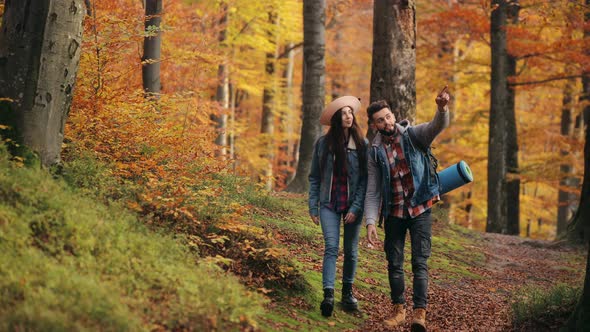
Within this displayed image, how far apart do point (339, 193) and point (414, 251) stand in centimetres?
94

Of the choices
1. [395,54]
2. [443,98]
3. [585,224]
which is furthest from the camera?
[585,224]

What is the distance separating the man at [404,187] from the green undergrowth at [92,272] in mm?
1786

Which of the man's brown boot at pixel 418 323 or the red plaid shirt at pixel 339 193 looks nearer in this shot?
the man's brown boot at pixel 418 323

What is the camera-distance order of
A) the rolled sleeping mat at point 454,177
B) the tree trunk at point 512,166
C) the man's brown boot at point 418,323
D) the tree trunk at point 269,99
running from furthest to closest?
the tree trunk at point 269,99
the tree trunk at point 512,166
the rolled sleeping mat at point 454,177
the man's brown boot at point 418,323

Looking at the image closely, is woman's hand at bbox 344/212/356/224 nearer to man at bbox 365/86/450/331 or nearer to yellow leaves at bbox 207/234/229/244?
man at bbox 365/86/450/331

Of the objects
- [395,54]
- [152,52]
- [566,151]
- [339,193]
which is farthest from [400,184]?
[566,151]

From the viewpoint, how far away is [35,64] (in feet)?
20.6

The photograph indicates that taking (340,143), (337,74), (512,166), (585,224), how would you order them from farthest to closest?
(337,74), (512,166), (585,224), (340,143)

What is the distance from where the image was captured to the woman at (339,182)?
6.57 meters

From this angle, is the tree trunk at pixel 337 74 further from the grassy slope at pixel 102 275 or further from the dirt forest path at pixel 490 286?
the grassy slope at pixel 102 275

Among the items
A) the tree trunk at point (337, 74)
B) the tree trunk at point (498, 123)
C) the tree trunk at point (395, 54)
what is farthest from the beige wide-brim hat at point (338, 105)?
the tree trunk at point (337, 74)

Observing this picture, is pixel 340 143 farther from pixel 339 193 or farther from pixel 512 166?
pixel 512 166

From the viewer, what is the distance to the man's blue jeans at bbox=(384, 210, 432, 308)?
20.8ft

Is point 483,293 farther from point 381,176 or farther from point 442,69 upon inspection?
point 442,69
